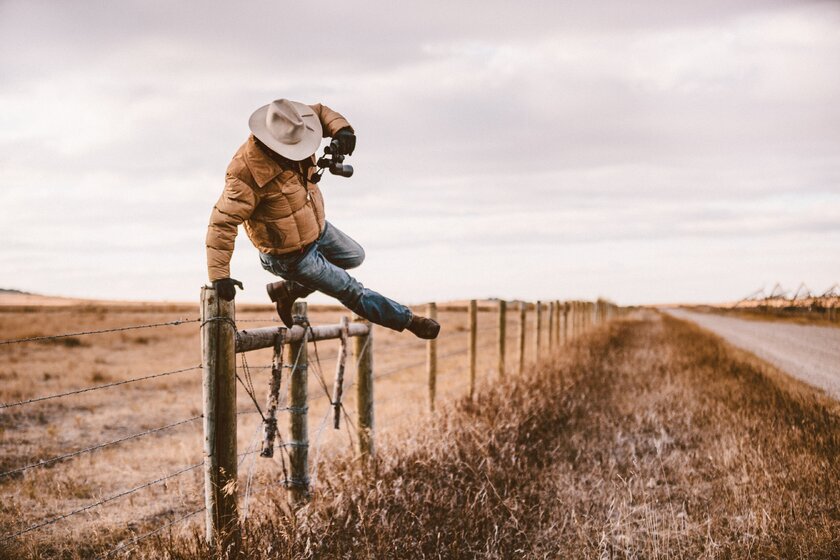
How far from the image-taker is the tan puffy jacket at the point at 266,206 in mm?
2994

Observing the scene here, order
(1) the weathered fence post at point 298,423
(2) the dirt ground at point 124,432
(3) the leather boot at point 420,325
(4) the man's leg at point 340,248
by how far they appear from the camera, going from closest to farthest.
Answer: (4) the man's leg at point 340,248 → (1) the weathered fence post at point 298,423 → (3) the leather boot at point 420,325 → (2) the dirt ground at point 124,432

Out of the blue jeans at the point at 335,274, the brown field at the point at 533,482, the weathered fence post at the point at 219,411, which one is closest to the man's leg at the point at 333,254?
the blue jeans at the point at 335,274

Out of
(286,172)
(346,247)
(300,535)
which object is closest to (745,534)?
(300,535)

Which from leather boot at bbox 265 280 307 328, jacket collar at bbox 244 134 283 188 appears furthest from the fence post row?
jacket collar at bbox 244 134 283 188

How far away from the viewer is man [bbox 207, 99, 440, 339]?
3.01 meters

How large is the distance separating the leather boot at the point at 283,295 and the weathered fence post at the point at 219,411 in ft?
1.78

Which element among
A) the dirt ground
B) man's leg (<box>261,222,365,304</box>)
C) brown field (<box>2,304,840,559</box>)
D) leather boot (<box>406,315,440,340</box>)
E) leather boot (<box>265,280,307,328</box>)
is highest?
man's leg (<box>261,222,365,304</box>)

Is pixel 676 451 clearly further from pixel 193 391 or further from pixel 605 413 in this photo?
pixel 193 391

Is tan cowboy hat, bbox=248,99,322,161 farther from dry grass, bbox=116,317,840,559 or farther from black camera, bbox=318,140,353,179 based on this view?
dry grass, bbox=116,317,840,559

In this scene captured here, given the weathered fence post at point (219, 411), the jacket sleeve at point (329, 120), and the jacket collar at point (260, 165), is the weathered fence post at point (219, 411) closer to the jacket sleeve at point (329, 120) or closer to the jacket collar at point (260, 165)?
the jacket collar at point (260, 165)

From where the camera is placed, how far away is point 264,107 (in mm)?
3129

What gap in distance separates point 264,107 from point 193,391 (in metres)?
10.7

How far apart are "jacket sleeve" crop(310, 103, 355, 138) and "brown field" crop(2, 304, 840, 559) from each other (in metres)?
2.02

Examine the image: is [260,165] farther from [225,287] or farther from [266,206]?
[225,287]
